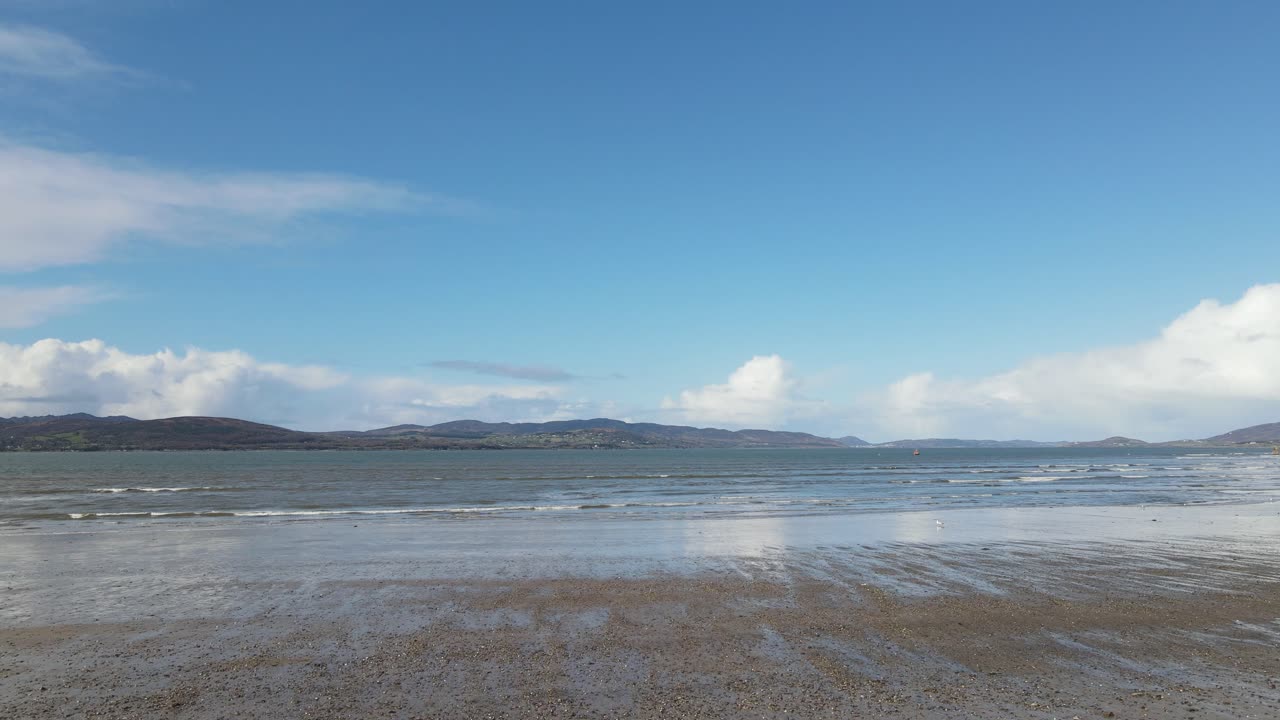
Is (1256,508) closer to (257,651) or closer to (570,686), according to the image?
(570,686)

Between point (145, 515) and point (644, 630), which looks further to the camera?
point (145, 515)

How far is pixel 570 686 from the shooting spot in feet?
33.4

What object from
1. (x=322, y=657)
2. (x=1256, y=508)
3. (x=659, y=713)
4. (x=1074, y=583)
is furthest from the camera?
(x=1256, y=508)

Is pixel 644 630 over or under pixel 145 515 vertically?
over

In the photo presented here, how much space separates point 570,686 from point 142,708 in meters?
5.25

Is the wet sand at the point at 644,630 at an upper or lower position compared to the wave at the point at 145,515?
upper

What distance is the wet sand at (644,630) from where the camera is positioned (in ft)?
31.9

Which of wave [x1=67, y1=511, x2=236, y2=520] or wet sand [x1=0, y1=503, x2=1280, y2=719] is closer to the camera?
wet sand [x1=0, y1=503, x2=1280, y2=719]

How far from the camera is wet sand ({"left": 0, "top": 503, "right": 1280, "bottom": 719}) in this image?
31.9ft

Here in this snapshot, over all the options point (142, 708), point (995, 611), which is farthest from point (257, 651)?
point (995, 611)

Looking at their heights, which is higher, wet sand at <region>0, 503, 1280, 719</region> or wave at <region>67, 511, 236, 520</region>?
wet sand at <region>0, 503, 1280, 719</region>

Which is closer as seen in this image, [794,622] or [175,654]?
[175,654]

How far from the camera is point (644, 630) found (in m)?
13.3

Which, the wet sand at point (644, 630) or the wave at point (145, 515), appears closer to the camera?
the wet sand at point (644, 630)
